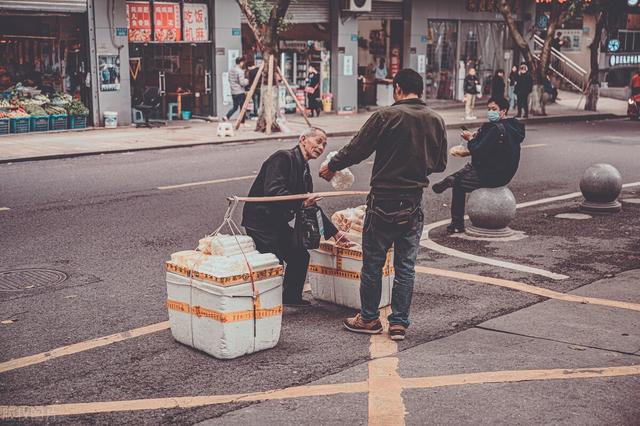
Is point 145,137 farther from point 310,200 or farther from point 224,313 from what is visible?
point 224,313

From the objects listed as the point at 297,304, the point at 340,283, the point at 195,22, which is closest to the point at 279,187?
the point at 340,283

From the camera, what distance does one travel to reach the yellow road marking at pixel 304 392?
5.07m

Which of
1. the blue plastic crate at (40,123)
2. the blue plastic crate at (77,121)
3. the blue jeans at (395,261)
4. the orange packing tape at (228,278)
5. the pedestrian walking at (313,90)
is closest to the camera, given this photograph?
the orange packing tape at (228,278)

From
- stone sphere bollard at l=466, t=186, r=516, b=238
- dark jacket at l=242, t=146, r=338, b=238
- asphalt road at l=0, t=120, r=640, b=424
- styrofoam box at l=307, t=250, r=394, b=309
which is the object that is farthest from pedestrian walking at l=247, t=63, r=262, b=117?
dark jacket at l=242, t=146, r=338, b=238

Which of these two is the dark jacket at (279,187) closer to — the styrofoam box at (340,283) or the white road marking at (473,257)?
A: the styrofoam box at (340,283)

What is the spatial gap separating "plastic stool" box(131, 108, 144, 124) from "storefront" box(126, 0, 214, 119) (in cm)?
21

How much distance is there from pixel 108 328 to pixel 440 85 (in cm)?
2766

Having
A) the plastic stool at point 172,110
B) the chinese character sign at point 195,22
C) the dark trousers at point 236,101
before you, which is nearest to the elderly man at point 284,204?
the dark trousers at point 236,101

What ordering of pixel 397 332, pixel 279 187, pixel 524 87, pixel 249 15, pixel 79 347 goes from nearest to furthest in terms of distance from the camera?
pixel 79 347, pixel 397 332, pixel 279 187, pixel 249 15, pixel 524 87

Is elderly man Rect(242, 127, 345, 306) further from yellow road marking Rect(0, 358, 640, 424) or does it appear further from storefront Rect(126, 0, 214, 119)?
storefront Rect(126, 0, 214, 119)

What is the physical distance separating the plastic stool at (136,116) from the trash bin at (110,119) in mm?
1283

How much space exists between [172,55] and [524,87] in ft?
37.9

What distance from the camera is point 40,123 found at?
70.6 ft

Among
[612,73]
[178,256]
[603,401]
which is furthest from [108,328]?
[612,73]
